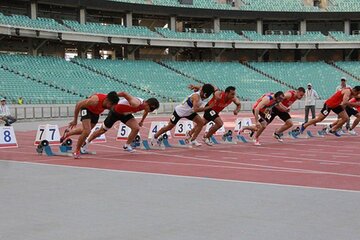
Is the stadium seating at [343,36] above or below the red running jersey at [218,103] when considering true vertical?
above

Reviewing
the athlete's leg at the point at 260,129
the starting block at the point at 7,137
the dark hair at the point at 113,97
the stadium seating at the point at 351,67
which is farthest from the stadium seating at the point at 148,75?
the dark hair at the point at 113,97

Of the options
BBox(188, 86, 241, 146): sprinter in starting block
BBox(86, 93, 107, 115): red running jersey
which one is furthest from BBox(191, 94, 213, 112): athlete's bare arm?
BBox(86, 93, 107, 115): red running jersey

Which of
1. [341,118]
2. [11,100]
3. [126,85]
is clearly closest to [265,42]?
[126,85]

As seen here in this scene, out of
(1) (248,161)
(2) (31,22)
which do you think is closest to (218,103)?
(1) (248,161)

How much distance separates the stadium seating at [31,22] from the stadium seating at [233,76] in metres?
13.1

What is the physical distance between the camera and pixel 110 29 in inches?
2115

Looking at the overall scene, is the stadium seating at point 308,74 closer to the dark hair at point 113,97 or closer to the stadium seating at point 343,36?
the stadium seating at point 343,36

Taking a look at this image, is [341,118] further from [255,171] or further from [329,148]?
[255,171]

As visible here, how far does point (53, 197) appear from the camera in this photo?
24.7 feet

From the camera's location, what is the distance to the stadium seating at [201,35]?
58250mm

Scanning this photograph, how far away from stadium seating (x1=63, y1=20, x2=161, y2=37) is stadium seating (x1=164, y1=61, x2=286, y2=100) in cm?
421

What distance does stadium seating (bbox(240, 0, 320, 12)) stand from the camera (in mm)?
62156

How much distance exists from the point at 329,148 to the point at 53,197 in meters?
9.72

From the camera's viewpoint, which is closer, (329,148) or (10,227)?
(10,227)
